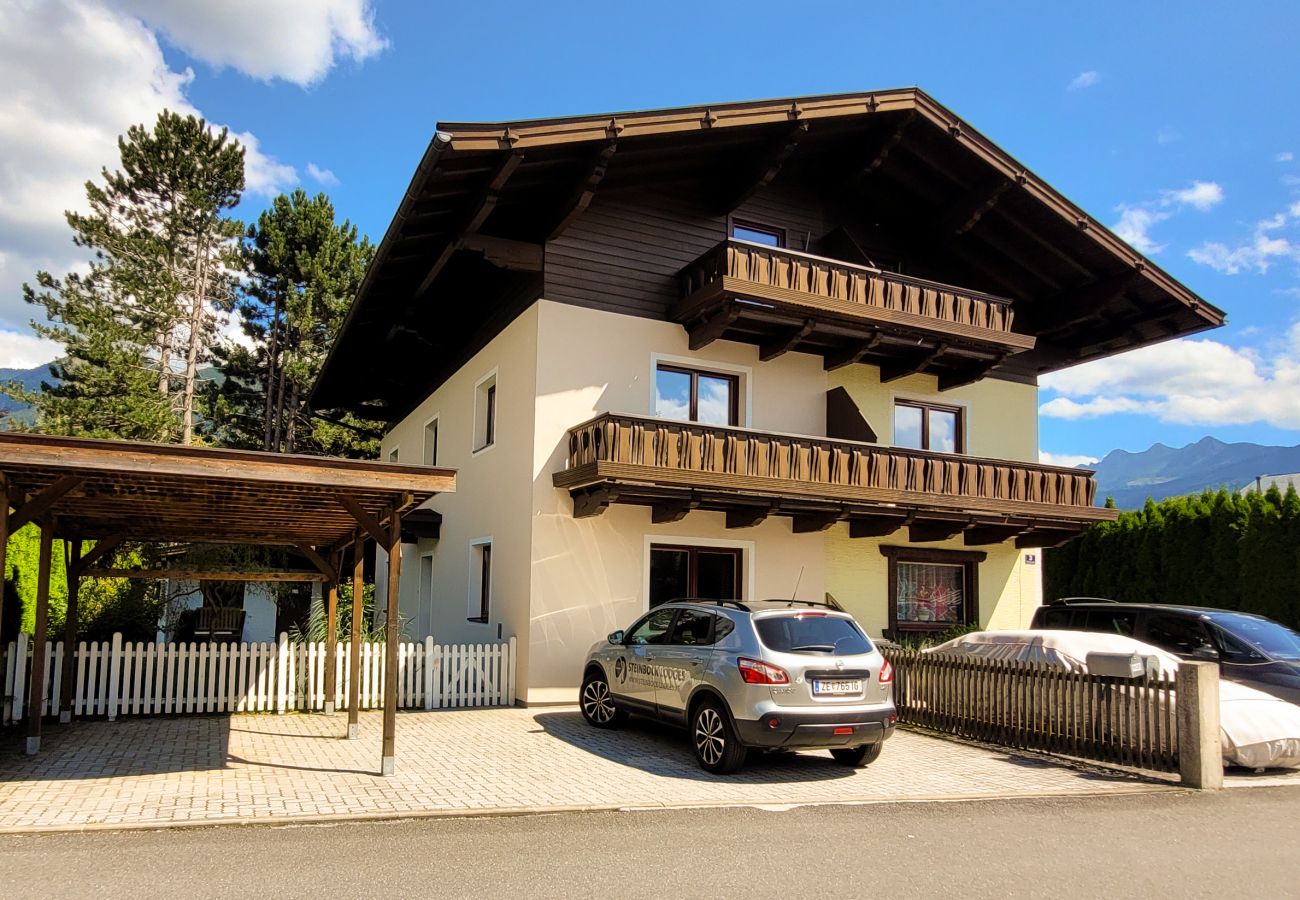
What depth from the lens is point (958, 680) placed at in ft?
38.8

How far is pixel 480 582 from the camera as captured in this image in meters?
17.1

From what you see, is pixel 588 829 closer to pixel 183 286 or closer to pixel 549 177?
pixel 549 177

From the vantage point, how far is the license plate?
8977 mm

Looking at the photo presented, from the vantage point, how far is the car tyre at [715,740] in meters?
9.10

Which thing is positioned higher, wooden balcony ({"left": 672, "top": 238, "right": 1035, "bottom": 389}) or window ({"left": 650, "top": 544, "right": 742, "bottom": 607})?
wooden balcony ({"left": 672, "top": 238, "right": 1035, "bottom": 389})

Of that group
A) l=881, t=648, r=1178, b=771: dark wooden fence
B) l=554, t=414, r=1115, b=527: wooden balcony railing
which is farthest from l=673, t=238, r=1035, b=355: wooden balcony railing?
l=881, t=648, r=1178, b=771: dark wooden fence

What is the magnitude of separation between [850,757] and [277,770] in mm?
5688

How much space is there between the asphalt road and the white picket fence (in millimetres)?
6102

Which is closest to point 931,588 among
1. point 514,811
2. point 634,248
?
point 634,248

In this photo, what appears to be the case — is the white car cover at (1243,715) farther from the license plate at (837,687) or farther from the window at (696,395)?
the window at (696,395)

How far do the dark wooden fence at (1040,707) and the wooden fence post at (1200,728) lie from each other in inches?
9.8

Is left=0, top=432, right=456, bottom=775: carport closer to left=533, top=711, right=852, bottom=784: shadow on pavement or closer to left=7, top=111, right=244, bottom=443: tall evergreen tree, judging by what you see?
left=533, top=711, right=852, bottom=784: shadow on pavement

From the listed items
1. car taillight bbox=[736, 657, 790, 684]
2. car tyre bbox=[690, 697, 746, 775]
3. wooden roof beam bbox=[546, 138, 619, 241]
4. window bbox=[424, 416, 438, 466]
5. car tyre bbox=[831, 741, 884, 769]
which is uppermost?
wooden roof beam bbox=[546, 138, 619, 241]

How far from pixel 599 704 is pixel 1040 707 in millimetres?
5150
